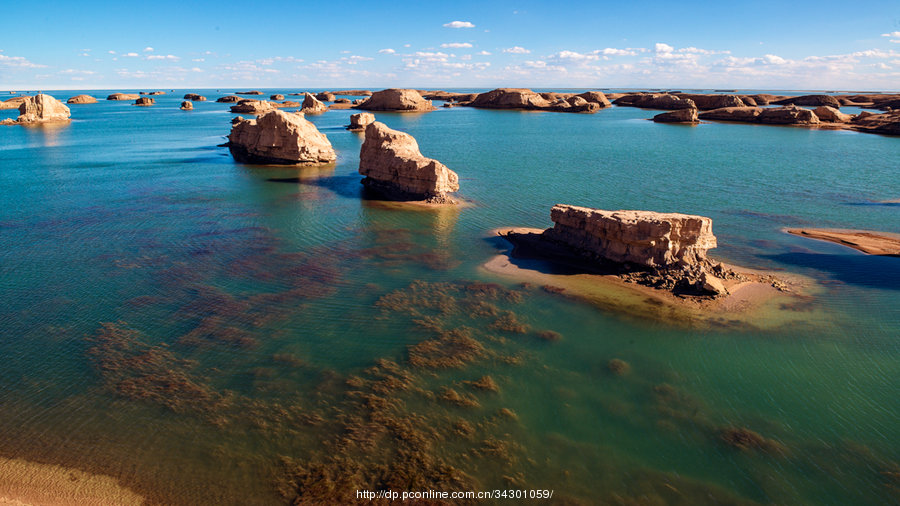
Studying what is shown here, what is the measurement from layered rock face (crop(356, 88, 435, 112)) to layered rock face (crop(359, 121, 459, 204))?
309ft

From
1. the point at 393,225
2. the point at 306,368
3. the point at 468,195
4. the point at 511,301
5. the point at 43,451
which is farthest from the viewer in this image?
the point at 468,195

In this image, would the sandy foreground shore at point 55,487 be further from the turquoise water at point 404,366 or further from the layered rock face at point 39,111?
the layered rock face at point 39,111

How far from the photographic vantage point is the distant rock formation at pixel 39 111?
90312 millimetres

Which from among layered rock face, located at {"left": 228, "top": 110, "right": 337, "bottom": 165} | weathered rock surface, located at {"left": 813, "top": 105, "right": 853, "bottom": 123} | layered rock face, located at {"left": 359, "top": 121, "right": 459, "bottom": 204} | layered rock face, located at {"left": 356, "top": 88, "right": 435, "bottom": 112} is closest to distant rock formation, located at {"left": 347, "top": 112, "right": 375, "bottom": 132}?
layered rock face, located at {"left": 228, "top": 110, "right": 337, "bottom": 165}

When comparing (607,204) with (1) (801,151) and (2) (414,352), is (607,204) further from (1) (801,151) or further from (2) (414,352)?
(1) (801,151)

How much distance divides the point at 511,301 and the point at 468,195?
1830 cm

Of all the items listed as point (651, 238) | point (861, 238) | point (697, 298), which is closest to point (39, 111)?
point (651, 238)

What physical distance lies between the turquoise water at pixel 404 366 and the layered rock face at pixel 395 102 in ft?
336

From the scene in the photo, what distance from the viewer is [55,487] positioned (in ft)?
33.1

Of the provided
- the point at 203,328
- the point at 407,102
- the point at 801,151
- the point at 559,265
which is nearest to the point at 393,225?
the point at 559,265

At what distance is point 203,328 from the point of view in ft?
53.4

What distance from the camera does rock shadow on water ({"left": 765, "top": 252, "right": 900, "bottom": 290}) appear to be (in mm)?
20453

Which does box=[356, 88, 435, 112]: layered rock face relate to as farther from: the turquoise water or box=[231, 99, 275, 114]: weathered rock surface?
the turquoise water

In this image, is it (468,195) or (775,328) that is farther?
(468,195)
